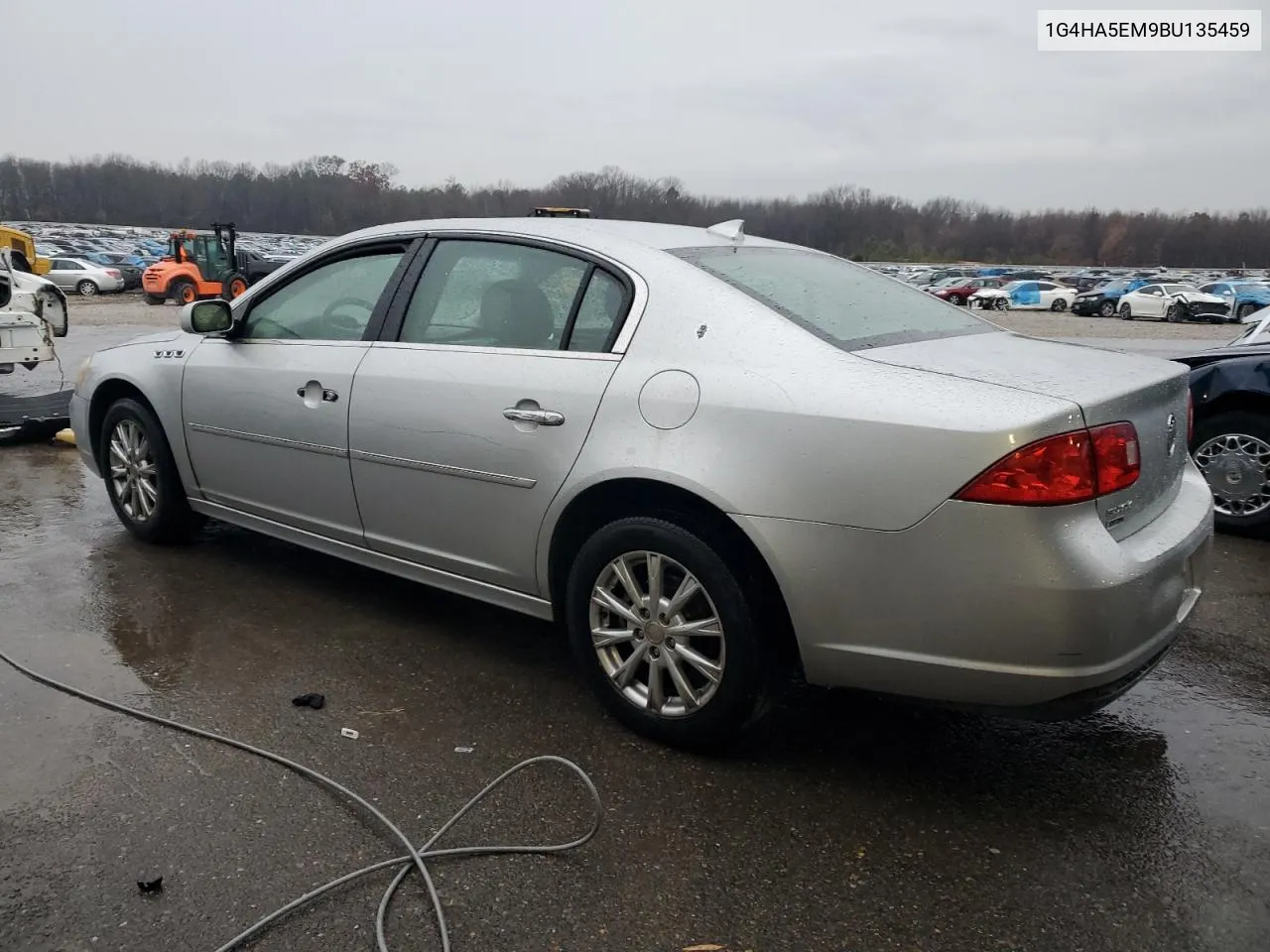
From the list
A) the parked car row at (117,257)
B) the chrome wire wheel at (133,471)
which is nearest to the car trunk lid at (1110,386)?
the chrome wire wheel at (133,471)

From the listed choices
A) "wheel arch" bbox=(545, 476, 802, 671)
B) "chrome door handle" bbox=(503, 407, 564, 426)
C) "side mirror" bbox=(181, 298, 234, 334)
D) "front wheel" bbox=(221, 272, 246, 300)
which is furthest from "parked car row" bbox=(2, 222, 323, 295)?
"wheel arch" bbox=(545, 476, 802, 671)

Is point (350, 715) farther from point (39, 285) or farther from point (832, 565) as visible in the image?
point (39, 285)

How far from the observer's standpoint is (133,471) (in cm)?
491

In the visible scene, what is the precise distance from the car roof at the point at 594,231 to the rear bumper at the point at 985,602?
1.18 metres

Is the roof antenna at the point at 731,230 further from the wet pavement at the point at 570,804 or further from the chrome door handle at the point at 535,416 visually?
the wet pavement at the point at 570,804

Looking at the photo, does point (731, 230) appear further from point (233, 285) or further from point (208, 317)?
point (233, 285)

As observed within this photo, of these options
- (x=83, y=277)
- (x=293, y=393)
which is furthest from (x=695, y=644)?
(x=83, y=277)

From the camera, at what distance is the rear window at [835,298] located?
9.96ft

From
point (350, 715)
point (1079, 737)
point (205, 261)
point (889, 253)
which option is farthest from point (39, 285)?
point (889, 253)

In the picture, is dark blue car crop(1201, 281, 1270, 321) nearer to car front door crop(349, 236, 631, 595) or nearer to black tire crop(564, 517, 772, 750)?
car front door crop(349, 236, 631, 595)

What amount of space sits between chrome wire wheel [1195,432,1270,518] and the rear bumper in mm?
3264

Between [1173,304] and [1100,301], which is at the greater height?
[1173,304]

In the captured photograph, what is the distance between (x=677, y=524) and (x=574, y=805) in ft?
2.70

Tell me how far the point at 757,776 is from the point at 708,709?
25 cm
